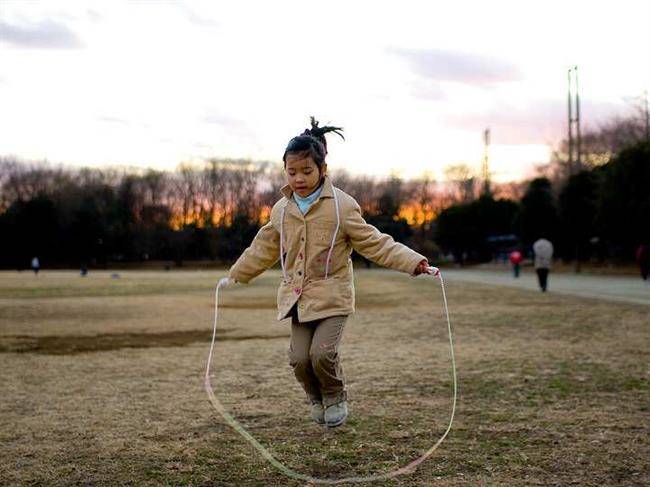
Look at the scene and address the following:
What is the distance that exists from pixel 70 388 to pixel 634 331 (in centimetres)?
959

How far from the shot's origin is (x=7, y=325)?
18.1 metres

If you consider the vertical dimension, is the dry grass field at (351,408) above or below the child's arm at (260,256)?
below

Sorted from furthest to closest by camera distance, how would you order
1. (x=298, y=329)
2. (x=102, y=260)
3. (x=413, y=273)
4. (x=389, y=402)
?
(x=102, y=260) → (x=389, y=402) → (x=298, y=329) → (x=413, y=273)

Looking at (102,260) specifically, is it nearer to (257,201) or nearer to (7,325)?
(257,201)

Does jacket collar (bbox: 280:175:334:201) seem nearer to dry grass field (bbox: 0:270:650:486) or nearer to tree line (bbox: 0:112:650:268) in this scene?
dry grass field (bbox: 0:270:650:486)

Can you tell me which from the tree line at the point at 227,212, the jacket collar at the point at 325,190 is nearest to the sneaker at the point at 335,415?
the jacket collar at the point at 325,190

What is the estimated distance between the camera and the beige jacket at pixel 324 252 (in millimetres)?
5520

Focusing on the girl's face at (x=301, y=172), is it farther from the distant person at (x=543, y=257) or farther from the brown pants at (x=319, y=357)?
the distant person at (x=543, y=257)

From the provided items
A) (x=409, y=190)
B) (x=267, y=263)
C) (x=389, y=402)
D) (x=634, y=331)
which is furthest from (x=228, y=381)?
(x=409, y=190)

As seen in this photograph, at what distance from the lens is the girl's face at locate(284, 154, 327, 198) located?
5.52 m

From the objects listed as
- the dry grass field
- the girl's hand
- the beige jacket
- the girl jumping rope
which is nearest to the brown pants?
the girl jumping rope

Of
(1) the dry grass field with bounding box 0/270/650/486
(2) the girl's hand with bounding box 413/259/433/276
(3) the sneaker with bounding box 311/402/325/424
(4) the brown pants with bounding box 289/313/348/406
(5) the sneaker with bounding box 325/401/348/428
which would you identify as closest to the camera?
(1) the dry grass field with bounding box 0/270/650/486

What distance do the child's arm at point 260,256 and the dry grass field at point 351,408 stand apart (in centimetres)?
126

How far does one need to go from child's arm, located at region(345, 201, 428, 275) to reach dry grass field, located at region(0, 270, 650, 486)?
1343mm
